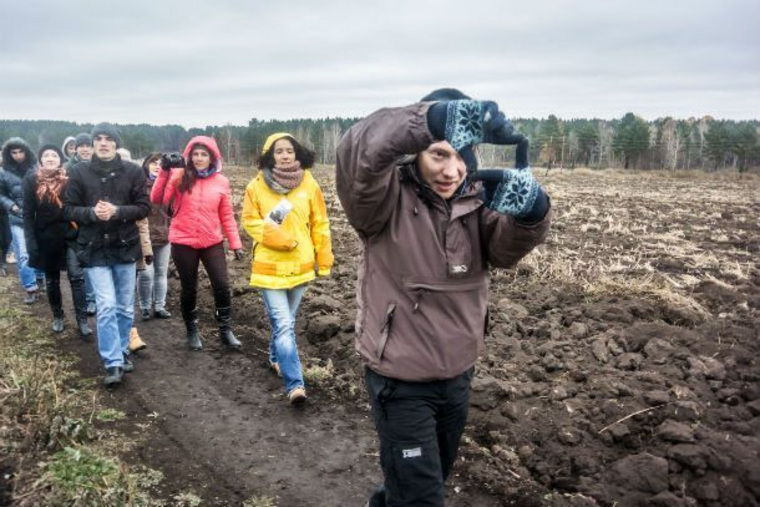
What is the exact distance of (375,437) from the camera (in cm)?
457

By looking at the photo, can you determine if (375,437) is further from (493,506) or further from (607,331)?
(607,331)

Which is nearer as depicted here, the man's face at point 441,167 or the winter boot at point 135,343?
the man's face at point 441,167

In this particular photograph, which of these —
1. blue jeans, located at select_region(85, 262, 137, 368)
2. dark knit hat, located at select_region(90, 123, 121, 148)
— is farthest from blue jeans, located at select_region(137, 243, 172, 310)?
dark knit hat, located at select_region(90, 123, 121, 148)

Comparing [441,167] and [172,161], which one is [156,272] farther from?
[441,167]

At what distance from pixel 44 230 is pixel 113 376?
259 cm

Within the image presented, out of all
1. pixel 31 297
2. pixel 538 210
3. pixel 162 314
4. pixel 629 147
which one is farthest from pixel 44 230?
pixel 629 147

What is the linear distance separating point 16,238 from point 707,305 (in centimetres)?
972

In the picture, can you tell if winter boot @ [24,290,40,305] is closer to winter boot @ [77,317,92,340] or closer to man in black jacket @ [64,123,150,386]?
winter boot @ [77,317,92,340]

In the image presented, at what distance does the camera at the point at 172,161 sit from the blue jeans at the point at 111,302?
1.11 m

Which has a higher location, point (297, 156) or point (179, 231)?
point (297, 156)

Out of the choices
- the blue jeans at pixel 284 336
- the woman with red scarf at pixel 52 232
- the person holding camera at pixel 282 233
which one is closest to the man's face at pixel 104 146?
the person holding camera at pixel 282 233

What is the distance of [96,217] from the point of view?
17.5 ft

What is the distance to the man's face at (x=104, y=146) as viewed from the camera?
17.7 feet

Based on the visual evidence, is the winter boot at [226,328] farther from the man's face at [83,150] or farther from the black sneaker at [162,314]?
the man's face at [83,150]
